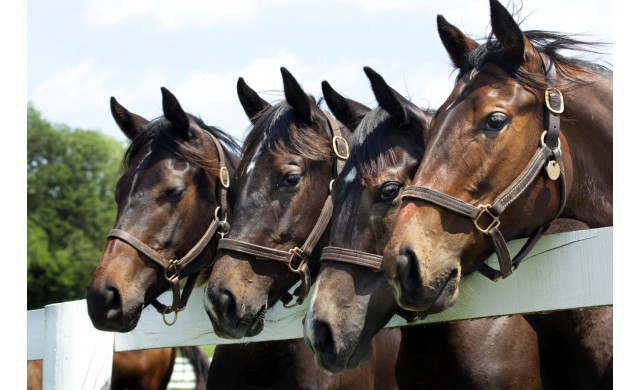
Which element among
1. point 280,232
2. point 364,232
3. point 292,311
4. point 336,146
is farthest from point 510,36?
point 292,311

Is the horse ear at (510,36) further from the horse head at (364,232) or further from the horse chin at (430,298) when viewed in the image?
the horse chin at (430,298)

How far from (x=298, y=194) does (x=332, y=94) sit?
27.6 inches

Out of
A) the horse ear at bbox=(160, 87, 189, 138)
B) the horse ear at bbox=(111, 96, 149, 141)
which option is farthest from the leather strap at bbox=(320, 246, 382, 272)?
the horse ear at bbox=(111, 96, 149, 141)

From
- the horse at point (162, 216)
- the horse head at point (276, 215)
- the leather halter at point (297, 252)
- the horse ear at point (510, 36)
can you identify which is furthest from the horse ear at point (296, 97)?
the horse ear at point (510, 36)

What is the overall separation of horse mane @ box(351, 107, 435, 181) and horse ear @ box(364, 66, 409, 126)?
1.9 inches

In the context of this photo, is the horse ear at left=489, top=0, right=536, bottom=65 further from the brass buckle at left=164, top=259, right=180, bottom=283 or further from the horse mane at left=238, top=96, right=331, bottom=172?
the brass buckle at left=164, top=259, right=180, bottom=283

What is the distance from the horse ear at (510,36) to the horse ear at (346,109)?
1.45 metres

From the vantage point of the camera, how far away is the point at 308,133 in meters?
4.57

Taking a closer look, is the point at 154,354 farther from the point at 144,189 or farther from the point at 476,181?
the point at 476,181

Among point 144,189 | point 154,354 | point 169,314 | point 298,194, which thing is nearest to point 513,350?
point 298,194

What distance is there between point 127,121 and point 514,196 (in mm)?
3670

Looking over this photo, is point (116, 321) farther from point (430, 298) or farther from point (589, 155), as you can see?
point (589, 155)

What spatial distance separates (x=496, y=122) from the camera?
126 inches

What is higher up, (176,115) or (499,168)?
(499,168)
